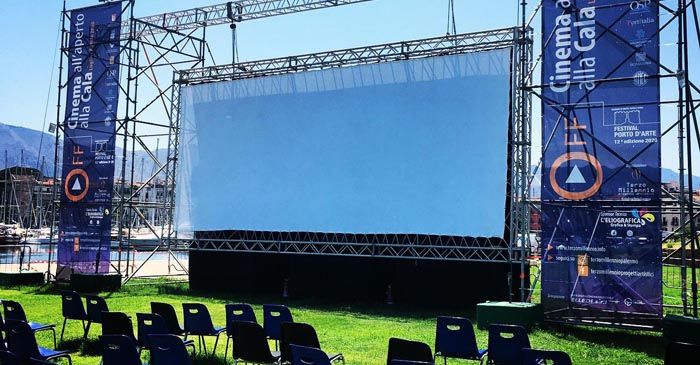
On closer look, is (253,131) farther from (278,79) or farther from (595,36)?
(595,36)

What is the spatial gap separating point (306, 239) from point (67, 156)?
22.8 ft

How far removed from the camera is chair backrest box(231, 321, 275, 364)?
18.2 feet

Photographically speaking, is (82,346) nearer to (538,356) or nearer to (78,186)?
(538,356)

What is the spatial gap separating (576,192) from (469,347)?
200 inches

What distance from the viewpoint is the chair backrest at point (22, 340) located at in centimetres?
525

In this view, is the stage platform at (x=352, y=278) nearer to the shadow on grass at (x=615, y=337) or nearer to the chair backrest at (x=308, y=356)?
the shadow on grass at (x=615, y=337)

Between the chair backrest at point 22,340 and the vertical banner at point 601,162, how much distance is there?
24.8 ft

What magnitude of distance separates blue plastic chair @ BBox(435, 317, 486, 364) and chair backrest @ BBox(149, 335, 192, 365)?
245cm

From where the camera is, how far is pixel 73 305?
7.61 metres

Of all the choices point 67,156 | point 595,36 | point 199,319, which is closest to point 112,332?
point 199,319

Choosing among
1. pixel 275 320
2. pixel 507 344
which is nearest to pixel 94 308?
pixel 275 320

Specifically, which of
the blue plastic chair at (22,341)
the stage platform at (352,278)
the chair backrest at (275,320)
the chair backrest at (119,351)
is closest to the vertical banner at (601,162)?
the stage platform at (352,278)

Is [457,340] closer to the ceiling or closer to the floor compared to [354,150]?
closer to the floor

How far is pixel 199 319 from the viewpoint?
6809mm
